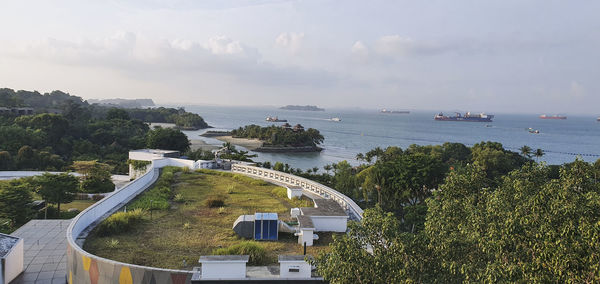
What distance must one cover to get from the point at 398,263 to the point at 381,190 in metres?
25.9

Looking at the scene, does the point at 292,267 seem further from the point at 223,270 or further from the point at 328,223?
the point at 328,223

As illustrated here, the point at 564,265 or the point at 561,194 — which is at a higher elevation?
the point at 561,194

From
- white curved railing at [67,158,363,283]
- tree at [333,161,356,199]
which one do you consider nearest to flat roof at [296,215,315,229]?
white curved railing at [67,158,363,283]

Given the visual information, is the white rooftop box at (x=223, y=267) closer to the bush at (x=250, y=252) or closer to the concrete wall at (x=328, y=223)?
the bush at (x=250, y=252)

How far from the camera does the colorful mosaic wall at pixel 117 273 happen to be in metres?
9.95

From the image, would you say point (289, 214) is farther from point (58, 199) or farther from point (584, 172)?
point (58, 199)

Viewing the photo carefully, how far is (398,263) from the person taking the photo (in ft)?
22.5

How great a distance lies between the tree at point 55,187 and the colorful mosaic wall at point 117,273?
43.7ft

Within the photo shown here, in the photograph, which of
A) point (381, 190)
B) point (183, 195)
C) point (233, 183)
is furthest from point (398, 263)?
point (381, 190)

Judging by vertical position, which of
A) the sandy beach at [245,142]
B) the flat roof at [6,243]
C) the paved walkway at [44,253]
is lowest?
the sandy beach at [245,142]

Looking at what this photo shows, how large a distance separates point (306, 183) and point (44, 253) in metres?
13.1

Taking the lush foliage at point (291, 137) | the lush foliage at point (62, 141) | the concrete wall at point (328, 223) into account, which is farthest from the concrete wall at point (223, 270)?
the lush foliage at point (291, 137)

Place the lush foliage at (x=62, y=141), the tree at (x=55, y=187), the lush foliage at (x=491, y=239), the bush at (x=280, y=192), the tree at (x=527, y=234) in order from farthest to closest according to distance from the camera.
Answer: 1. the lush foliage at (x=62, y=141)
2. the tree at (x=55, y=187)
3. the bush at (x=280, y=192)
4. the lush foliage at (x=491, y=239)
5. the tree at (x=527, y=234)

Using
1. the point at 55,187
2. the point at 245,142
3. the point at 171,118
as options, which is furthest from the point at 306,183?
the point at 171,118
